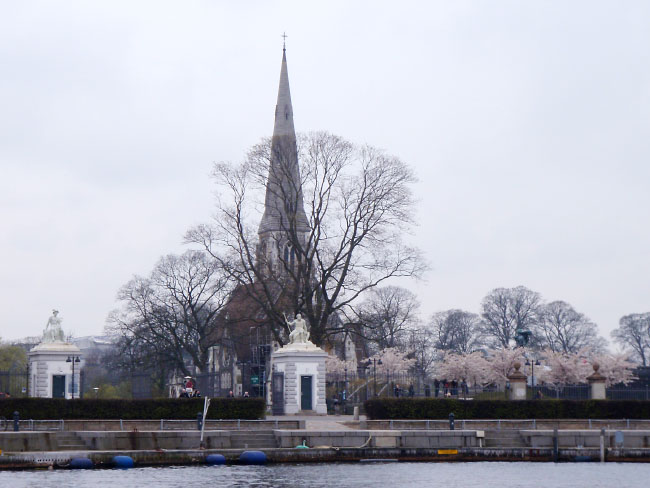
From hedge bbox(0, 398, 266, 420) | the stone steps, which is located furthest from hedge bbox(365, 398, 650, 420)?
hedge bbox(0, 398, 266, 420)

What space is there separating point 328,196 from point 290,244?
3.56 metres

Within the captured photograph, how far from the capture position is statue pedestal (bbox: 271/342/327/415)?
5169cm

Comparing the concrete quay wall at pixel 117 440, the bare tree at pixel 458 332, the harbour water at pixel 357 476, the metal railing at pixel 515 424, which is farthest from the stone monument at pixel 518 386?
the bare tree at pixel 458 332

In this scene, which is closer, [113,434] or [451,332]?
[113,434]

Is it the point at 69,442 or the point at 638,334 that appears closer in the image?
the point at 69,442

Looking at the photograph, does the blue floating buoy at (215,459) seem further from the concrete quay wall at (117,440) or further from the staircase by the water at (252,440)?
the staircase by the water at (252,440)

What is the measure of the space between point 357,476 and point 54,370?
22.6 metres

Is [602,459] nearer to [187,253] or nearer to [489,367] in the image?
[489,367]

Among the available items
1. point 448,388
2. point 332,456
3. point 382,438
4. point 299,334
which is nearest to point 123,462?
point 332,456

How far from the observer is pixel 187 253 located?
83.2 m

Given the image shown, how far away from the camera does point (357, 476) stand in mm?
35719

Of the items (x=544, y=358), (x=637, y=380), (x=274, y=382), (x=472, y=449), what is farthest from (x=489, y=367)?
(x=472, y=449)

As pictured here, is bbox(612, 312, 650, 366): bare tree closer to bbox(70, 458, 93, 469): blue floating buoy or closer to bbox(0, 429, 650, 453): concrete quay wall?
bbox(0, 429, 650, 453): concrete quay wall

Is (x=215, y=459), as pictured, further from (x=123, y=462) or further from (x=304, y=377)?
(x=304, y=377)
